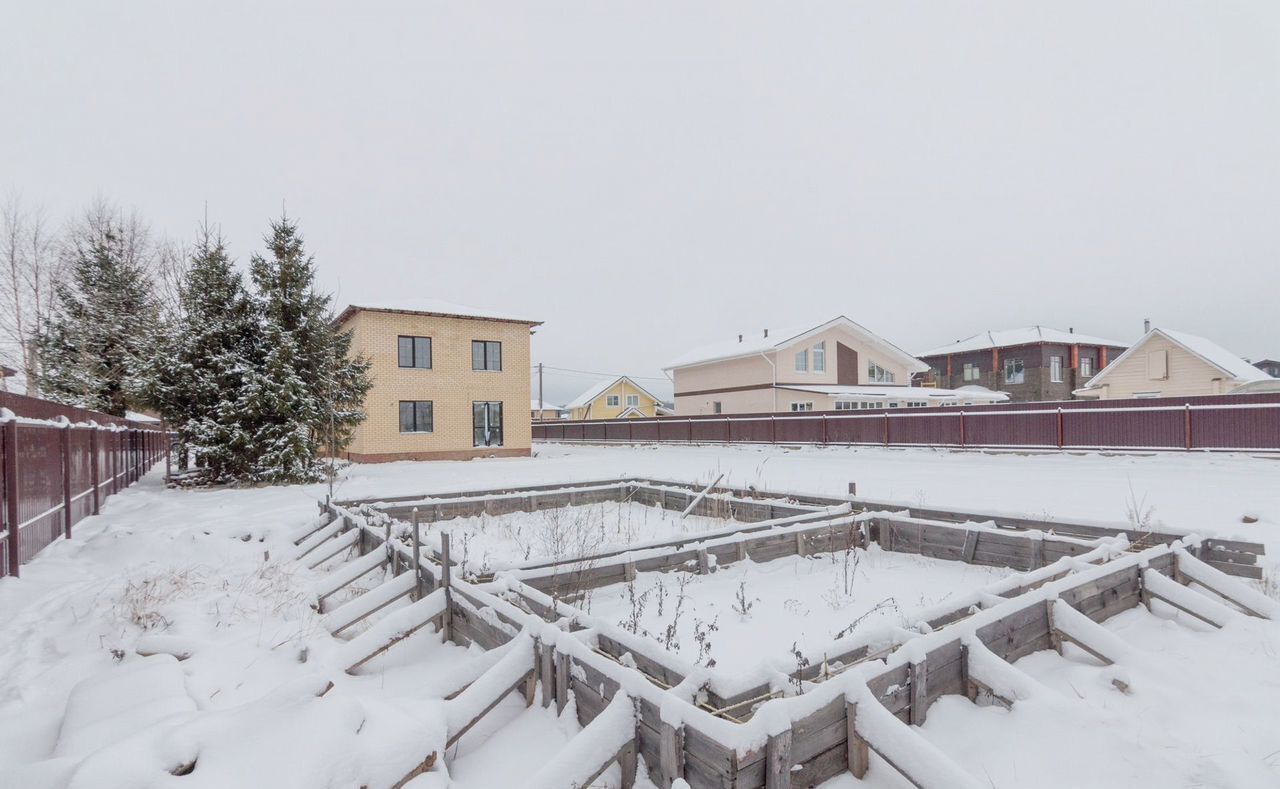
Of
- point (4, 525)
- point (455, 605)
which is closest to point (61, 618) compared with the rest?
point (4, 525)

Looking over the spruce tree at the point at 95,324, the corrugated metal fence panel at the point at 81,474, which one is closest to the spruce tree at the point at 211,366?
the corrugated metal fence panel at the point at 81,474

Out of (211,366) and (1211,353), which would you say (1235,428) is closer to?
(1211,353)

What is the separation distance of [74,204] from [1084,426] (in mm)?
38109

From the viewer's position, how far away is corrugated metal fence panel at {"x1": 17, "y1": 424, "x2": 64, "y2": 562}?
263 inches

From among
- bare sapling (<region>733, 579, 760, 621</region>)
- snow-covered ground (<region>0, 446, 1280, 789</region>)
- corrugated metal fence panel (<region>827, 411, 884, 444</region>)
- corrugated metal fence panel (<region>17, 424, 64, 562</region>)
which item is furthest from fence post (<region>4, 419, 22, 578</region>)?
corrugated metal fence panel (<region>827, 411, 884, 444</region>)

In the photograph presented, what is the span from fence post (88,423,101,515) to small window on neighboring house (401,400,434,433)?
11352mm

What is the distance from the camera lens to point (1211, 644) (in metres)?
4.22

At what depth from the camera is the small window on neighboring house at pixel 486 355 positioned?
23250mm

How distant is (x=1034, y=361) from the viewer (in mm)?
42000

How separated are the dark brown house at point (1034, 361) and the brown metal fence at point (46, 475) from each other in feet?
160

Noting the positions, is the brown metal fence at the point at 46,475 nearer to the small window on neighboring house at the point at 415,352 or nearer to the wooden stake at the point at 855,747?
the wooden stake at the point at 855,747

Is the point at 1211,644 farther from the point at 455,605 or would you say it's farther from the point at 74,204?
the point at 74,204

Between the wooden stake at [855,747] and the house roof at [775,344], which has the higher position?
the house roof at [775,344]

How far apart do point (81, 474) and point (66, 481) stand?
4.78 ft
